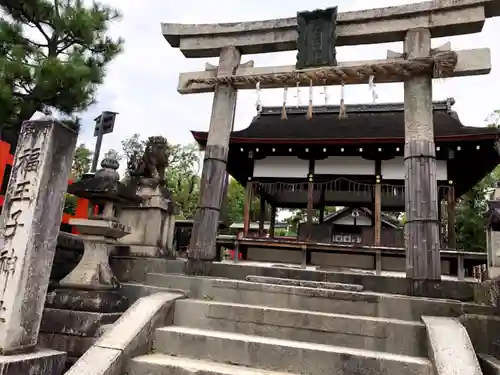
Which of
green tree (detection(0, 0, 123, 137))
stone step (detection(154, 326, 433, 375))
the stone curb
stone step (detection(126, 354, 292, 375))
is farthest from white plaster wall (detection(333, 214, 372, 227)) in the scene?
stone step (detection(126, 354, 292, 375))

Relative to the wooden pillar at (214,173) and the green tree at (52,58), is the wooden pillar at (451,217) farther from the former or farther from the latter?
the green tree at (52,58)

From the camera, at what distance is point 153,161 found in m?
6.64

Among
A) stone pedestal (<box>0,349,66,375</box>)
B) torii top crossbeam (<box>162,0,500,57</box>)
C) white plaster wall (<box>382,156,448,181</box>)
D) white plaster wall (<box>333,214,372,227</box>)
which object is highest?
torii top crossbeam (<box>162,0,500,57</box>)

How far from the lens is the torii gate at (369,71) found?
5.35 metres

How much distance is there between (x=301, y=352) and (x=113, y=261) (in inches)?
150

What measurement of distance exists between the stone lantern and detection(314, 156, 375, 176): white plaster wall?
827 cm

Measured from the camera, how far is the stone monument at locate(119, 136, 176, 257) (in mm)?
6461

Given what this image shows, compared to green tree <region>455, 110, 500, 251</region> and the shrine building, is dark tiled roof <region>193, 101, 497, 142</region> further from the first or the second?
green tree <region>455, 110, 500, 251</region>

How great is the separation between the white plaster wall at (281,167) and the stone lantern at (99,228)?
7804 mm

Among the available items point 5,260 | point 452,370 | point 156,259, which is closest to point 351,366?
point 452,370

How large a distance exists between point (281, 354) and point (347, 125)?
11.5m

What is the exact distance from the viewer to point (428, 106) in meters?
5.72

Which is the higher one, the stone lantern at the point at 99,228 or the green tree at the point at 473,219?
the green tree at the point at 473,219

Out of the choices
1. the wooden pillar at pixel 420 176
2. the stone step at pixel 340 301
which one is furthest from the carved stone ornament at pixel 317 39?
the stone step at pixel 340 301
